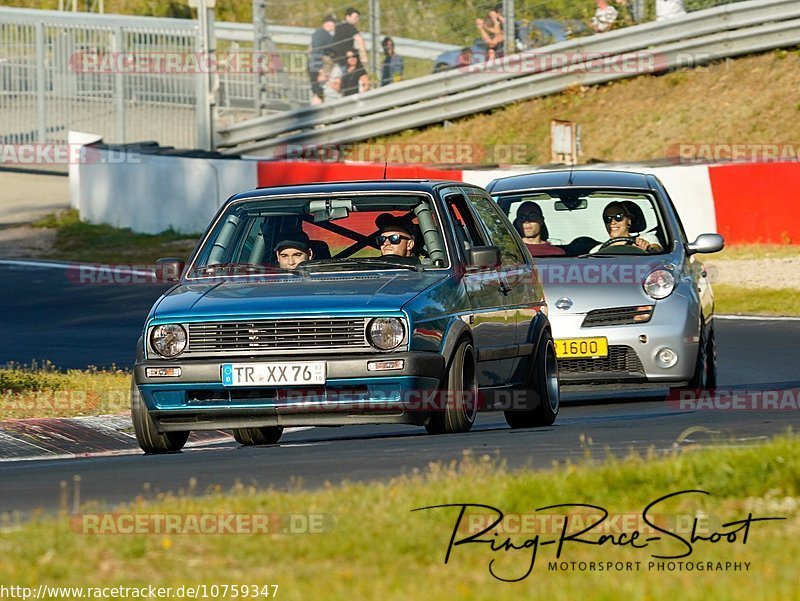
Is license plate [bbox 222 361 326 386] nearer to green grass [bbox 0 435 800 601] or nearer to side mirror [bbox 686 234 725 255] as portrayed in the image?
green grass [bbox 0 435 800 601]

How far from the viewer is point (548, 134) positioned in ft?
98.2

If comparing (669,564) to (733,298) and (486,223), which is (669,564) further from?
(733,298)

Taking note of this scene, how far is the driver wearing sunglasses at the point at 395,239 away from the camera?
9.90 metres

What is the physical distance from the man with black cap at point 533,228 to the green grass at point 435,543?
5.95 m

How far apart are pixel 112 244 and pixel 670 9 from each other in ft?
31.7

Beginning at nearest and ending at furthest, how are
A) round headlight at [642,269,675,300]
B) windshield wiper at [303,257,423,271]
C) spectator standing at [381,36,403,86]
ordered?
windshield wiper at [303,257,423,271]
round headlight at [642,269,675,300]
spectator standing at [381,36,403,86]

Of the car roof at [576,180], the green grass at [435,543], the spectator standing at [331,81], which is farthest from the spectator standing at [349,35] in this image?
the green grass at [435,543]

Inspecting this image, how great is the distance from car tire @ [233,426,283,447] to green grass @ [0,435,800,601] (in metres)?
3.58

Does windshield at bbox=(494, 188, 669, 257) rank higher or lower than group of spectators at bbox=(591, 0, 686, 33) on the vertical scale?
lower

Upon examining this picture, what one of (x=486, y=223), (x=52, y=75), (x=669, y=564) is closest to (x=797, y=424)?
(x=486, y=223)

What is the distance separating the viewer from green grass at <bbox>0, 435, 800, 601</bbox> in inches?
192

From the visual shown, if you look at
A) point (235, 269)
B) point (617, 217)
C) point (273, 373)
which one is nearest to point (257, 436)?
point (235, 269)
